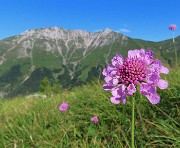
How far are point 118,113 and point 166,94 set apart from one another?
1087 millimetres

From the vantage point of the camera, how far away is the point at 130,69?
237 cm

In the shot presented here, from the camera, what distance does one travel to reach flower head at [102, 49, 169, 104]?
232cm

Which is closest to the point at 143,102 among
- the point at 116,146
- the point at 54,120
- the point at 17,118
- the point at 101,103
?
the point at 101,103

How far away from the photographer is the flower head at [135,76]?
2320mm

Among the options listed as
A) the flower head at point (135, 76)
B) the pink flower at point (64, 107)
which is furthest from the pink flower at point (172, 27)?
the flower head at point (135, 76)

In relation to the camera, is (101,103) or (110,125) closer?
(110,125)

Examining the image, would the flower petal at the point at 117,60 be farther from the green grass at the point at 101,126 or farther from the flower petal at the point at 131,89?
the green grass at the point at 101,126

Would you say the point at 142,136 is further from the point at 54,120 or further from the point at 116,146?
the point at 54,120

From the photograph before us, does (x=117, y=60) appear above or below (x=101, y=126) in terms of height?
above

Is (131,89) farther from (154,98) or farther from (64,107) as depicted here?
(64,107)

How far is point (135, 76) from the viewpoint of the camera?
2.34 m

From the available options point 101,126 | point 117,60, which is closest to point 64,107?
point 101,126

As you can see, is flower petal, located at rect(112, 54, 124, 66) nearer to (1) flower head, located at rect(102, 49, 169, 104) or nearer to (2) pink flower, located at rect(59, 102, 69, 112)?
(1) flower head, located at rect(102, 49, 169, 104)

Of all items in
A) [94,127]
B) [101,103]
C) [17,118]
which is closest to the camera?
[94,127]
